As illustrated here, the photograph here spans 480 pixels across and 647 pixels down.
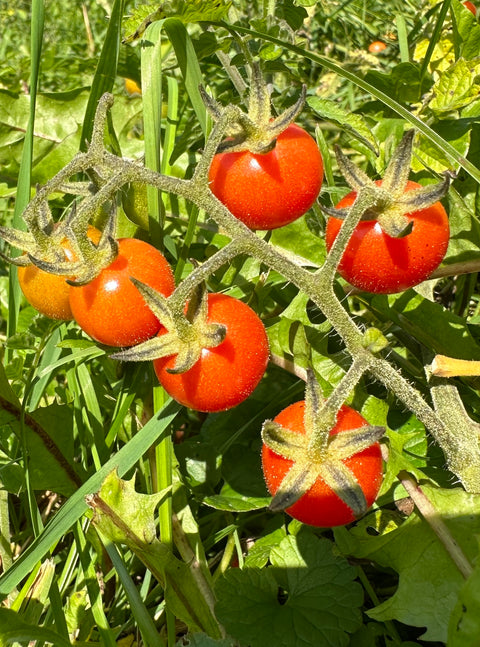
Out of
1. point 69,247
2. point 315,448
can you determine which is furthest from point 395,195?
point 69,247

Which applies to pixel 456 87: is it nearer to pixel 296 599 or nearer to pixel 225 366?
pixel 225 366

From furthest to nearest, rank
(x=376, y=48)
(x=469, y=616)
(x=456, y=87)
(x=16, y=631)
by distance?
(x=376, y=48) → (x=456, y=87) → (x=16, y=631) → (x=469, y=616)

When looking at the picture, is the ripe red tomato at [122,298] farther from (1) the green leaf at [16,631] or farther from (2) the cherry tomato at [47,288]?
(1) the green leaf at [16,631]

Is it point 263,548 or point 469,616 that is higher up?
point 469,616

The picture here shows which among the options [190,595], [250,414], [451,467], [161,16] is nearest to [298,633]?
[190,595]

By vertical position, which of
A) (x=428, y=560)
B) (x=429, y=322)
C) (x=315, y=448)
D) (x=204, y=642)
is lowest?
(x=204, y=642)

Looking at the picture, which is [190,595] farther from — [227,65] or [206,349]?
[227,65]

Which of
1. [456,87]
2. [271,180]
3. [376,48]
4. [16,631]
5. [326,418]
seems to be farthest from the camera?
[376,48]

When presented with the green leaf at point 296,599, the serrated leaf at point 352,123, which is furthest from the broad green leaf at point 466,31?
the green leaf at point 296,599
